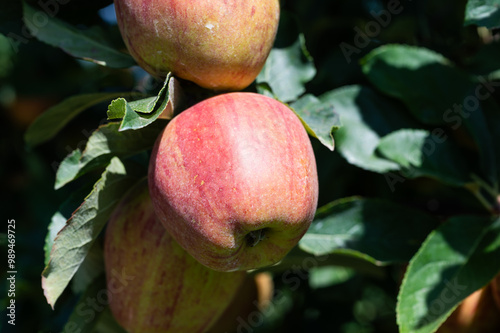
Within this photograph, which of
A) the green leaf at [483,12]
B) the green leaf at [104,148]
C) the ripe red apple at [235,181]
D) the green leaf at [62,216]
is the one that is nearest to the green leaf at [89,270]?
the green leaf at [62,216]

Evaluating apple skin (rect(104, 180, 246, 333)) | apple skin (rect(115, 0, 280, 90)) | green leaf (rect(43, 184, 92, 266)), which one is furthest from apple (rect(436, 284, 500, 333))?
green leaf (rect(43, 184, 92, 266))

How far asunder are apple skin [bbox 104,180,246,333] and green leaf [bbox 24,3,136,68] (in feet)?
0.82

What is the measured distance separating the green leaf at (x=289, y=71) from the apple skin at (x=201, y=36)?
20 centimetres

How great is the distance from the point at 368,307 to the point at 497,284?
169 cm

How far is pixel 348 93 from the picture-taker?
4.23 ft

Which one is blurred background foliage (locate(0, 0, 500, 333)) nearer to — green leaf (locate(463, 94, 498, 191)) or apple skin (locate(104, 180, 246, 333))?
green leaf (locate(463, 94, 498, 191))

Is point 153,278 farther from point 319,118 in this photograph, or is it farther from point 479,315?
point 479,315

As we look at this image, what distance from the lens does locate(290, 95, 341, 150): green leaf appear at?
35.3 inches

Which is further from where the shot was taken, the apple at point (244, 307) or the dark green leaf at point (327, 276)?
the dark green leaf at point (327, 276)

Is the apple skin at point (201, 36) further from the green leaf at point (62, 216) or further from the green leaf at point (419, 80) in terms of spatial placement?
the green leaf at point (419, 80)

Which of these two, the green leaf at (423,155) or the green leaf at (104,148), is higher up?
the green leaf at (104,148)

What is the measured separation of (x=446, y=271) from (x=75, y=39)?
87 cm

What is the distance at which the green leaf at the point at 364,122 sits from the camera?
1.21 metres

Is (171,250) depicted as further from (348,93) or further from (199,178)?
(348,93)
